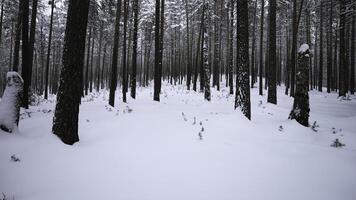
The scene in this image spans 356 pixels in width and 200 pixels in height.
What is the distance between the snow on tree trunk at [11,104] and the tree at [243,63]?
6.45m

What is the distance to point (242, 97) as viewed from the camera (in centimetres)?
851

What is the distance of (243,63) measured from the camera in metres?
8.46

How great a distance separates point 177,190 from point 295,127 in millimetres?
5003

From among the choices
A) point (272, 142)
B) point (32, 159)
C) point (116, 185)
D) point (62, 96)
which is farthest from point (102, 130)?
point (272, 142)

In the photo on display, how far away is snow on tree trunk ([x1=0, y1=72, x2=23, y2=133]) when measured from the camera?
5.59 m

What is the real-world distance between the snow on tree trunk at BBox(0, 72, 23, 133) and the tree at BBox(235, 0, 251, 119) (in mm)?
6447

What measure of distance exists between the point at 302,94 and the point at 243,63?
2092 millimetres

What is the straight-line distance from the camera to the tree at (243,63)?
8.44 metres

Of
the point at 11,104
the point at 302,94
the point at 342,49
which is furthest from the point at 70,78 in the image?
the point at 342,49

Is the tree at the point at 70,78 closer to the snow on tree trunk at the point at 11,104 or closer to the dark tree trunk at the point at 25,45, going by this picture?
the snow on tree trunk at the point at 11,104

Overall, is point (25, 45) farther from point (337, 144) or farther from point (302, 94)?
point (337, 144)

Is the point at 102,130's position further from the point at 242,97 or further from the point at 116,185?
the point at 242,97

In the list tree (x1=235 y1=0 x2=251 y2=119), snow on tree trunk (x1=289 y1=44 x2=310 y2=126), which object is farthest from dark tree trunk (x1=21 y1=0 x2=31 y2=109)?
snow on tree trunk (x1=289 y1=44 x2=310 y2=126)

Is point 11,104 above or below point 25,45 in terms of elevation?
below
